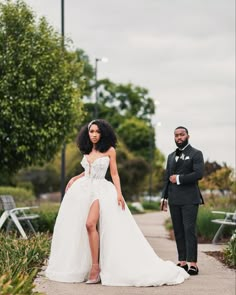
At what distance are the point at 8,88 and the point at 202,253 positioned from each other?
9141mm

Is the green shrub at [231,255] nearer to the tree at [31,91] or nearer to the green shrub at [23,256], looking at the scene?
the green shrub at [23,256]

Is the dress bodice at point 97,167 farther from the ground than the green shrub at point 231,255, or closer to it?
farther from the ground

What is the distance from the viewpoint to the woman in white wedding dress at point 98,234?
382 inches

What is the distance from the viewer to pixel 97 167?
9938mm

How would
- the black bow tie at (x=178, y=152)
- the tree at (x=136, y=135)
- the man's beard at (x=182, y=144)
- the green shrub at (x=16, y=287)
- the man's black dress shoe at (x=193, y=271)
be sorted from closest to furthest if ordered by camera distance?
the green shrub at (x=16, y=287) → the man's black dress shoe at (x=193, y=271) → the man's beard at (x=182, y=144) → the black bow tie at (x=178, y=152) → the tree at (x=136, y=135)

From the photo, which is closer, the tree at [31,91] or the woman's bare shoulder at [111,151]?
the woman's bare shoulder at [111,151]

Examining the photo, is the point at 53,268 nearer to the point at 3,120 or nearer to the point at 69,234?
the point at 69,234

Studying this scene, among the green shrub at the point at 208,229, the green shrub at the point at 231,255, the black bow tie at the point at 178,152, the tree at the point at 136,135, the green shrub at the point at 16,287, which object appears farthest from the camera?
the tree at the point at 136,135

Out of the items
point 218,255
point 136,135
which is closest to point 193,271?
point 218,255

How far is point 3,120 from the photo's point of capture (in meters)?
21.8

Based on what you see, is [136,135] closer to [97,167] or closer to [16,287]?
[97,167]

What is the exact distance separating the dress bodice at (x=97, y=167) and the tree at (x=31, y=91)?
37.4 feet

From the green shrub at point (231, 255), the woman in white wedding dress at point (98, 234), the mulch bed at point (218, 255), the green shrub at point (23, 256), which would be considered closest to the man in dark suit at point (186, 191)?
the woman in white wedding dress at point (98, 234)

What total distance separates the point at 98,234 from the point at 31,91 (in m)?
12.3
